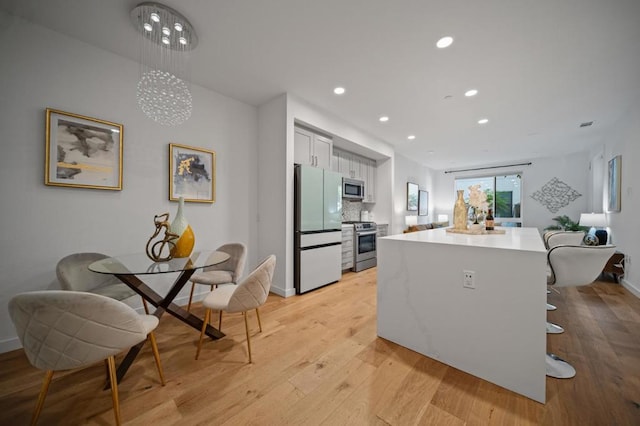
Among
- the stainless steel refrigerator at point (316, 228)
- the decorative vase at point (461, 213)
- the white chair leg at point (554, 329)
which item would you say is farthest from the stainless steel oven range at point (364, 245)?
the white chair leg at point (554, 329)

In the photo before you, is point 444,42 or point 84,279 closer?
point 84,279

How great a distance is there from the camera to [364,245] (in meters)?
4.74

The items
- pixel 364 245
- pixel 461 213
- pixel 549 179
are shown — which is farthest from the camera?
pixel 549 179

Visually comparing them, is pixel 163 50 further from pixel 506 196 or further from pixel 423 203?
pixel 506 196

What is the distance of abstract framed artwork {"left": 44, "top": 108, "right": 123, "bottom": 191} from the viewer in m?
2.10

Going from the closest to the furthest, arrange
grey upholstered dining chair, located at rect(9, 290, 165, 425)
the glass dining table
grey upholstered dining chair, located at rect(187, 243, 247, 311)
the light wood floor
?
grey upholstered dining chair, located at rect(9, 290, 165, 425) → the light wood floor → the glass dining table → grey upholstered dining chair, located at rect(187, 243, 247, 311)

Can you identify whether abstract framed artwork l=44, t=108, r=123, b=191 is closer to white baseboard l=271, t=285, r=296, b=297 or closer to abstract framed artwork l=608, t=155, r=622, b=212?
white baseboard l=271, t=285, r=296, b=297

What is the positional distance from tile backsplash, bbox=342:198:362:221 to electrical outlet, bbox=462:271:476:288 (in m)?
3.53

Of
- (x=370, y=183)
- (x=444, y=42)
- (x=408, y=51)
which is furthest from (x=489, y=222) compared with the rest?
(x=370, y=183)

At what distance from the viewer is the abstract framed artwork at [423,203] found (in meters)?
7.78

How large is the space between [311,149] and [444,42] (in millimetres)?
2034

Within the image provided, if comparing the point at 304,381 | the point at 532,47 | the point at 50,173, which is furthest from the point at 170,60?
the point at 532,47

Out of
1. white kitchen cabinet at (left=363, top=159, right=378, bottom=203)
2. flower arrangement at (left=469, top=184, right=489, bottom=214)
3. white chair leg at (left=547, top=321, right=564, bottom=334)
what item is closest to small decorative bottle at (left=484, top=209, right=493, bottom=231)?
flower arrangement at (left=469, top=184, right=489, bottom=214)

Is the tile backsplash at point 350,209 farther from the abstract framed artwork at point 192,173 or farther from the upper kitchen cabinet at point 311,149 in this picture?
the abstract framed artwork at point 192,173
